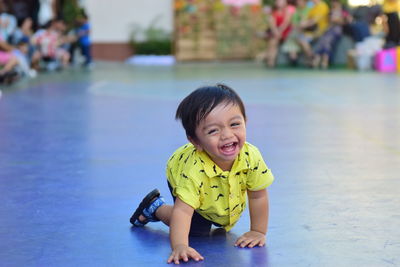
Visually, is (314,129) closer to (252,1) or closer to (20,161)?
(20,161)

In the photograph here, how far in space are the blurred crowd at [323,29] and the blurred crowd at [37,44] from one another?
4.53 meters

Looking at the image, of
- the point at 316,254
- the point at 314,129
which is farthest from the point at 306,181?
the point at 314,129

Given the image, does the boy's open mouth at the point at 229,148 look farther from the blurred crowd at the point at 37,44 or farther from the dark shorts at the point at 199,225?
→ the blurred crowd at the point at 37,44

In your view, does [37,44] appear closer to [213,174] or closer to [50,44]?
[50,44]

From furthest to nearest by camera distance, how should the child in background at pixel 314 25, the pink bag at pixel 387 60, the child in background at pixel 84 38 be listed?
the child in background at pixel 84 38, the child in background at pixel 314 25, the pink bag at pixel 387 60

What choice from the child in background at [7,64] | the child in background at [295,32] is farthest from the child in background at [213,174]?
the child in background at [295,32]

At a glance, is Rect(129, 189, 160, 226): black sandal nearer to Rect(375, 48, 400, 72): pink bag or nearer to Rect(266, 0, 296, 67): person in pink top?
Rect(375, 48, 400, 72): pink bag

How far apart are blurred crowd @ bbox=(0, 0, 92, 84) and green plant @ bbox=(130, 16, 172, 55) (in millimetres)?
1579

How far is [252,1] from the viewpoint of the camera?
21641mm

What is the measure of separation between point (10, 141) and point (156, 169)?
183 centimetres

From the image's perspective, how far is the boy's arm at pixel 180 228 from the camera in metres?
3.00

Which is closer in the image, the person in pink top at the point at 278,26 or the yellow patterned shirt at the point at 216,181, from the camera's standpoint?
the yellow patterned shirt at the point at 216,181

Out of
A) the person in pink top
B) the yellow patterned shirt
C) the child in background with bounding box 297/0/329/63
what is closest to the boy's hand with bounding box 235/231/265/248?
the yellow patterned shirt

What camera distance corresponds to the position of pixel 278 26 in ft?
59.2
